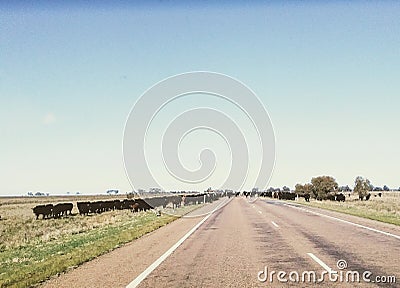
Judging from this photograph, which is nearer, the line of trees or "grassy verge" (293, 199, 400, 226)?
"grassy verge" (293, 199, 400, 226)

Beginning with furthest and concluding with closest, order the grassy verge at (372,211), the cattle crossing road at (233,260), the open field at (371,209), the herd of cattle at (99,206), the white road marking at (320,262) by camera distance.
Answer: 1. the herd of cattle at (99,206)
2. the open field at (371,209)
3. the grassy verge at (372,211)
4. the white road marking at (320,262)
5. the cattle crossing road at (233,260)

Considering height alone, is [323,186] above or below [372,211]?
above

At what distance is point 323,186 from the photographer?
340 ft

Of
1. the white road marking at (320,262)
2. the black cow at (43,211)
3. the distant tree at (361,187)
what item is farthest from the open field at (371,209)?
the distant tree at (361,187)

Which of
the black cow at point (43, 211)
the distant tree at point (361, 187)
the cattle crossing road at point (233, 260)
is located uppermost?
the distant tree at point (361, 187)

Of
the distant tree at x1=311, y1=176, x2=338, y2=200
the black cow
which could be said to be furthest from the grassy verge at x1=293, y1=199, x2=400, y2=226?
the distant tree at x1=311, y1=176, x2=338, y2=200

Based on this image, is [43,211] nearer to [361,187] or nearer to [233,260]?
[233,260]

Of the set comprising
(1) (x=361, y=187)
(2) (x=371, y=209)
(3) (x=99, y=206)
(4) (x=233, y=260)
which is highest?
(1) (x=361, y=187)

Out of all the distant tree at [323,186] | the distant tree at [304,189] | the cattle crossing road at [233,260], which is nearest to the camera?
the cattle crossing road at [233,260]

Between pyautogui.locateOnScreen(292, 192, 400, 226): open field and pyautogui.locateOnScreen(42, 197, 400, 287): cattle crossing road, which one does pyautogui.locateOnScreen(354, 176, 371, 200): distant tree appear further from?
pyautogui.locateOnScreen(42, 197, 400, 287): cattle crossing road

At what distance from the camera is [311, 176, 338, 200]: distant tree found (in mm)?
102875

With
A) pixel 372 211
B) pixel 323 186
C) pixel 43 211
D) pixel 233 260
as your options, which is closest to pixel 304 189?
pixel 323 186

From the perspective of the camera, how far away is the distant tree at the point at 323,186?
10288 centimetres

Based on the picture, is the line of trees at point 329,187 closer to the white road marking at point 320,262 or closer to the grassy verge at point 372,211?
the grassy verge at point 372,211
